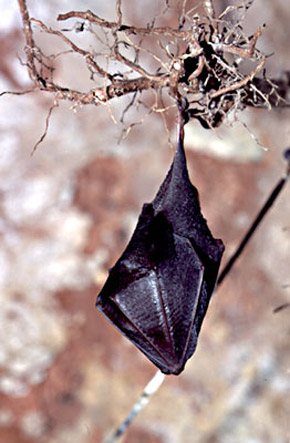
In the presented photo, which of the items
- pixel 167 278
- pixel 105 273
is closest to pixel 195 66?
pixel 167 278

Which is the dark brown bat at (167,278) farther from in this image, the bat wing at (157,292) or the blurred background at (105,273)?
the blurred background at (105,273)

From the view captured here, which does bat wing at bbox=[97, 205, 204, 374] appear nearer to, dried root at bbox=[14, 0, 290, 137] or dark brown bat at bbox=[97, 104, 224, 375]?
dark brown bat at bbox=[97, 104, 224, 375]

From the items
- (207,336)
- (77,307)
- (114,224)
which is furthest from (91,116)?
(207,336)

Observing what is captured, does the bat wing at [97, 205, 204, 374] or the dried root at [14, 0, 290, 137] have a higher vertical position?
the dried root at [14, 0, 290, 137]

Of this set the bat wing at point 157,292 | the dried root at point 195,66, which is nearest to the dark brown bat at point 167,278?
the bat wing at point 157,292

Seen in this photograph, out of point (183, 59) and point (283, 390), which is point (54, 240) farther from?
point (183, 59)

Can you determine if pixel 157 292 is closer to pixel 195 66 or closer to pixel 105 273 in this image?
pixel 195 66

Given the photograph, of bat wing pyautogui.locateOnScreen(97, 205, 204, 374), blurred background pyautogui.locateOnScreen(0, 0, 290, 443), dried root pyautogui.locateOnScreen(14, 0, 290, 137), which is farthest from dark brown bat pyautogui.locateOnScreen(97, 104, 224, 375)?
blurred background pyautogui.locateOnScreen(0, 0, 290, 443)
